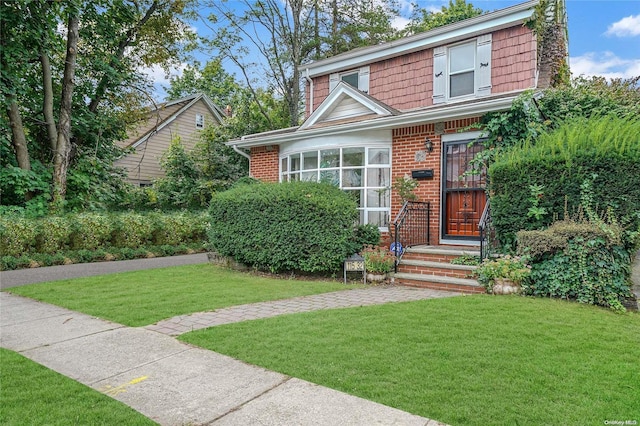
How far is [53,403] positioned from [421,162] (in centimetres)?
813

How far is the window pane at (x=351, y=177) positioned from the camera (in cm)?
1015

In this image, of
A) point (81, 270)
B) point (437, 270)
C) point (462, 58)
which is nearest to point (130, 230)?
point (81, 270)

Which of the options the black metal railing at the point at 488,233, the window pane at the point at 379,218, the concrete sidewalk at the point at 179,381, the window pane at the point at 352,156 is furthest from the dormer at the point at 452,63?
the concrete sidewalk at the point at 179,381

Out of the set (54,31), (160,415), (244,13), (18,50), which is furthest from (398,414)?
(244,13)

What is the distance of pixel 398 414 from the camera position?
2695 millimetres

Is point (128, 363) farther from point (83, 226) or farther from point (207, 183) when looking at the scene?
point (207, 183)

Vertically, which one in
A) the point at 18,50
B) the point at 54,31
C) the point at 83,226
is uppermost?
the point at 54,31

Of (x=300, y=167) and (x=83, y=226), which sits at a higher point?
(x=300, y=167)

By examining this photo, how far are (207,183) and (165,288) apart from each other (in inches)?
384

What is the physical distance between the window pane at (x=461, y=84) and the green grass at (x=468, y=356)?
781 cm

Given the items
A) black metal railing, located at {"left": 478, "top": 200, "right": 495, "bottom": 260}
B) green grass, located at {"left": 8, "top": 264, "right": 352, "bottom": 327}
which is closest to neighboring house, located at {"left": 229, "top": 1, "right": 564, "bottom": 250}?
black metal railing, located at {"left": 478, "top": 200, "right": 495, "bottom": 260}

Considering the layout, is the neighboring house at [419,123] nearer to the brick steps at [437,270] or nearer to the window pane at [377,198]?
the window pane at [377,198]

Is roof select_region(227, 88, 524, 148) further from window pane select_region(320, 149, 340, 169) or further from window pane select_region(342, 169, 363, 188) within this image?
window pane select_region(342, 169, 363, 188)

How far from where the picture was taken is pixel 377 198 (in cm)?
1000
